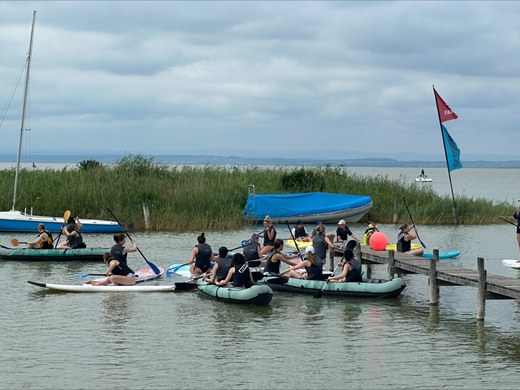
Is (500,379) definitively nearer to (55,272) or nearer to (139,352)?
(139,352)

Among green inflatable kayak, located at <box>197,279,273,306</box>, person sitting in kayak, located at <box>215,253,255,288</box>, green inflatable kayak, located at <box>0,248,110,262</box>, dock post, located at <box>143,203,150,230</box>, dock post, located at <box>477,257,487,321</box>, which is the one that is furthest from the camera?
dock post, located at <box>143,203,150,230</box>

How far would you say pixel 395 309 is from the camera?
21406mm

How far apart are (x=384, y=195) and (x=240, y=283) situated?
93.0 ft

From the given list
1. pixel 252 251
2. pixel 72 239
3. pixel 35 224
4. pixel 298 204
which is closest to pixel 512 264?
pixel 252 251

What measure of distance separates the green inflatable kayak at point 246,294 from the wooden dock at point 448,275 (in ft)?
12.7

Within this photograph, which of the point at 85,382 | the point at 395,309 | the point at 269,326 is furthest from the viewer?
the point at 395,309

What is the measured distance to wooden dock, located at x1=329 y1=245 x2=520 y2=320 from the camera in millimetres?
19031

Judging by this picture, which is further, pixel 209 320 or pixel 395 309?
pixel 395 309

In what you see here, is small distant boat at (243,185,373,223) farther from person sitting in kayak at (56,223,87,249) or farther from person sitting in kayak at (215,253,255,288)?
person sitting in kayak at (215,253,255,288)

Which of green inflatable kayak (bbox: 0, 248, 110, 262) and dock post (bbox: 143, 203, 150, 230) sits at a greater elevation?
dock post (bbox: 143, 203, 150, 230)

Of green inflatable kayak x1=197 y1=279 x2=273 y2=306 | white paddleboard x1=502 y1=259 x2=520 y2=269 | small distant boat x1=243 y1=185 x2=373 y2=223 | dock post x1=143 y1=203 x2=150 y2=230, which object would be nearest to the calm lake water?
green inflatable kayak x1=197 y1=279 x2=273 y2=306

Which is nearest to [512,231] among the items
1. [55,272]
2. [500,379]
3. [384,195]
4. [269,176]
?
[384,195]

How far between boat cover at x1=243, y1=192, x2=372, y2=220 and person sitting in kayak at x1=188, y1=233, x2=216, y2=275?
1973 centimetres

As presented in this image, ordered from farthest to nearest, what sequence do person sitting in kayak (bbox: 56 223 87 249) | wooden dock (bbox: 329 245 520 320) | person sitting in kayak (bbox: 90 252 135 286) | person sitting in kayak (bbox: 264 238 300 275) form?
1. person sitting in kayak (bbox: 56 223 87 249)
2. person sitting in kayak (bbox: 264 238 300 275)
3. person sitting in kayak (bbox: 90 252 135 286)
4. wooden dock (bbox: 329 245 520 320)
